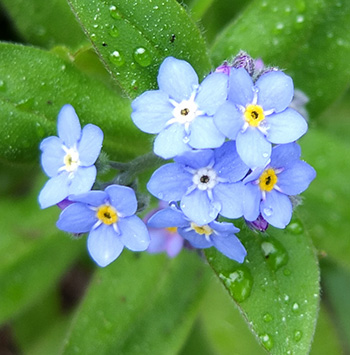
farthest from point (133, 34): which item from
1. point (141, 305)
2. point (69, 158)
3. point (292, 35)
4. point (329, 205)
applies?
point (329, 205)

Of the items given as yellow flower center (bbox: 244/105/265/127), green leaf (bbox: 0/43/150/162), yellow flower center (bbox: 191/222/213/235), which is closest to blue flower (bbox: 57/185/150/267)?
yellow flower center (bbox: 191/222/213/235)

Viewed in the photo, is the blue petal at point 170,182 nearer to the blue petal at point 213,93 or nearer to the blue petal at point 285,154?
the blue petal at point 213,93

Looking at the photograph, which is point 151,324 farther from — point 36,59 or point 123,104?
point 36,59

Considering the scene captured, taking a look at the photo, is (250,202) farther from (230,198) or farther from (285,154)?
(285,154)

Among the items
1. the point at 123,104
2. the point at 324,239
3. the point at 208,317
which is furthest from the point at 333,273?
the point at 123,104

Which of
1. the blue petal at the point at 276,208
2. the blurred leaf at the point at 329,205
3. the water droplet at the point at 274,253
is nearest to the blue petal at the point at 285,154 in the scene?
the blue petal at the point at 276,208
